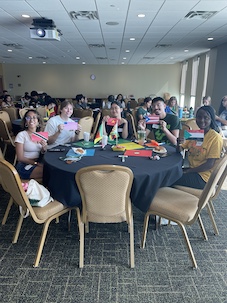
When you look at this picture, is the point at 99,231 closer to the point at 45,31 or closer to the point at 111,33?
the point at 45,31

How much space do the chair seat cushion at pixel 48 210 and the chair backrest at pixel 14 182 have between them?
0.18 feet

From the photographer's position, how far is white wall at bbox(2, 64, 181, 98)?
47.1 ft

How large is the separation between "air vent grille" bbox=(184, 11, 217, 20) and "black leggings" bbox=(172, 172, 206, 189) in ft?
11.2

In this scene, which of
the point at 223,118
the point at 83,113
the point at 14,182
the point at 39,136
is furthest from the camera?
the point at 83,113

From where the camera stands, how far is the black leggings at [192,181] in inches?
99.0

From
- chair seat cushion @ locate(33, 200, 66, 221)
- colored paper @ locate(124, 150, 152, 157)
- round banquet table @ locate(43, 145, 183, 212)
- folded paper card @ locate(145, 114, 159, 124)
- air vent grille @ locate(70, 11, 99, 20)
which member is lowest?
chair seat cushion @ locate(33, 200, 66, 221)

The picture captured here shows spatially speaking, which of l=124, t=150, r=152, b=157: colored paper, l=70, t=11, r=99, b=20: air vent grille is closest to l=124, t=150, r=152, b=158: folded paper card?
l=124, t=150, r=152, b=157: colored paper

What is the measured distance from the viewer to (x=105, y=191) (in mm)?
1843

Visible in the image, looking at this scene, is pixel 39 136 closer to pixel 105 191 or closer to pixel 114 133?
pixel 114 133

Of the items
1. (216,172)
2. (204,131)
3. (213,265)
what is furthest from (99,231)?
(204,131)

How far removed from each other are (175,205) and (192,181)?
1.91ft

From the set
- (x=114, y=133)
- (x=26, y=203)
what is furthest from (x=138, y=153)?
(x=26, y=203)

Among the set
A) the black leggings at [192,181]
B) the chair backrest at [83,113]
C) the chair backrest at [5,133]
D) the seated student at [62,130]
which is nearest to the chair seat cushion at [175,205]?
the black leggings at [192,181]

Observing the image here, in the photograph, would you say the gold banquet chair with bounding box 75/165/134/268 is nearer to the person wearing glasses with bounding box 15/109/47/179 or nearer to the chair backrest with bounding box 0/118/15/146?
the person wearing glasses with bounding box 15/109/47/179
